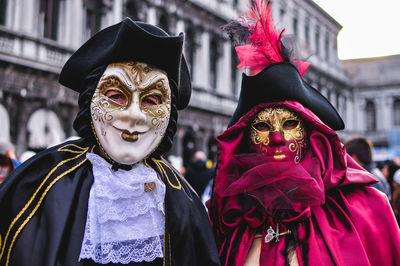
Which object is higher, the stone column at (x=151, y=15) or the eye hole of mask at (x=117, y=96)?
the stone column at (x=151, y=15)

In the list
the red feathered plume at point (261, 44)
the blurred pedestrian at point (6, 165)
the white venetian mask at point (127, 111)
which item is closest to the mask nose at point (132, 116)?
the white venetian mask at point (127, 111)

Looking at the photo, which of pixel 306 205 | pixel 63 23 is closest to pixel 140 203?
pixel 306 205

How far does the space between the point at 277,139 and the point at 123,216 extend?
98 centimetres

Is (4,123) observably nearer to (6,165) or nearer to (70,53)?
(70,53)

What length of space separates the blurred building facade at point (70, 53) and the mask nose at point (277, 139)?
642 mm

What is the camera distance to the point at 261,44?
2557 mm

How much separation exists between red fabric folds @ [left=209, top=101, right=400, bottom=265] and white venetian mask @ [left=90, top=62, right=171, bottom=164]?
2.08 ft

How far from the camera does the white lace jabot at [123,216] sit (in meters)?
1.87

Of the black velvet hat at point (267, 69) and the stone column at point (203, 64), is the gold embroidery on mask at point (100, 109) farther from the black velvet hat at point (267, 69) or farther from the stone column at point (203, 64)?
the stone column at point (203, 64)

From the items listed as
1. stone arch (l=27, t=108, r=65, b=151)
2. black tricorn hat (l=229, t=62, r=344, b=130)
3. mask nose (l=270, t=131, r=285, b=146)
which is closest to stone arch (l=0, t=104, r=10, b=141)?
stone arch (l=27, t=108, r=65, b=151)

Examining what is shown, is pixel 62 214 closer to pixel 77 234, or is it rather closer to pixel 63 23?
pixel 77 234

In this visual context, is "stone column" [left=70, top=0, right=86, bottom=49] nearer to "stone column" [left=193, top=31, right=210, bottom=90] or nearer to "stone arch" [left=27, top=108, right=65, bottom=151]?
"stone arch" [left=27, top=108, right=65, bottom=151]

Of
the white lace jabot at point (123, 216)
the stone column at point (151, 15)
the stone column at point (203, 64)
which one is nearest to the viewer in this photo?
the white lace jabot at point (123, 216)

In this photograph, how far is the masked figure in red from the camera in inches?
84.3
